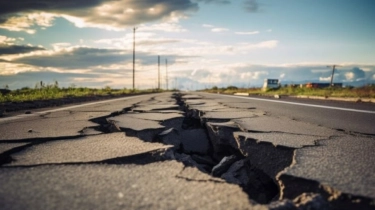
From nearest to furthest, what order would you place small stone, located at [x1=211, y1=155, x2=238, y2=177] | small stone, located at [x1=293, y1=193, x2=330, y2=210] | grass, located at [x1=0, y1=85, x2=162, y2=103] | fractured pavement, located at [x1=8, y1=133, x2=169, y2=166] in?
small stone, located at [x1=293, y1=193, x2=330, y2=210] < fractured pavement, located at [x1=8, y1=133, x2=169, y2=166] < small stone, located at [x1=211, y1=155, x2=238, y2=177] < grass, located at [x1=0, y1=85, x2=162, y2=103]

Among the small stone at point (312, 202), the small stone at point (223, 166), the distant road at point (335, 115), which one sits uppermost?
the small stone at point (312, 202)

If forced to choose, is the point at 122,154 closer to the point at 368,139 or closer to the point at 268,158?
Result: the point at 268,158

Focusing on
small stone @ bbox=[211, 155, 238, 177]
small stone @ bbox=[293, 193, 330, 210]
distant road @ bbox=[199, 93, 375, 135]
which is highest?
small stone @ bbox=[293, 193, 330, 210]

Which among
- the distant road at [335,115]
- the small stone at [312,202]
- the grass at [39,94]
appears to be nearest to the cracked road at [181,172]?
the small stone at [312,202]

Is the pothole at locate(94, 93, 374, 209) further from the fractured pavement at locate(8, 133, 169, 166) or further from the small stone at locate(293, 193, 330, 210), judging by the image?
the fractured pavement at locate(8, 133, 169, 166)

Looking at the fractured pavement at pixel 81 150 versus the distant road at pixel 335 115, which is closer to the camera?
the fractured pavement at pixel 81 150

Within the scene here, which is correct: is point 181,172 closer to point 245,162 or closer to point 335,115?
point 245,162

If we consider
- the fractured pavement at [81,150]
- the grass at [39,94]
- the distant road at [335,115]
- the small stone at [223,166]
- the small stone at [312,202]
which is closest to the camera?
the small stone at [312,202]

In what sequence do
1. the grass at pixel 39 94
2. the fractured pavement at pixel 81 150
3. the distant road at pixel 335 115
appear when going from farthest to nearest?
the grass at pixel 39 94 → the distant road at pixel 335 115 → the fractured pavement at pixel 81 150

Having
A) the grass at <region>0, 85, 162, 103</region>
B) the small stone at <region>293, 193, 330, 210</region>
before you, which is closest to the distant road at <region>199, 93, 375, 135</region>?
the small stone at <region>293, 193, 330, 210</region>

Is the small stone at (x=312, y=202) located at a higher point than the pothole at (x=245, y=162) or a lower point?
higher

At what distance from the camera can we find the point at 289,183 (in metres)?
1.46

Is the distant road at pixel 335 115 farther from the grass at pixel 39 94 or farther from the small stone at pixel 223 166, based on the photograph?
the grass at pixel 39 94

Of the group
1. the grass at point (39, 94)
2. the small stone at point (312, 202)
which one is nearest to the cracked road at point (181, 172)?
the small stone at point (312, 202)
